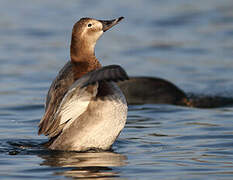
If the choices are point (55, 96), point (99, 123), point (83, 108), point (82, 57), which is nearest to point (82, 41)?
point (82, 57)

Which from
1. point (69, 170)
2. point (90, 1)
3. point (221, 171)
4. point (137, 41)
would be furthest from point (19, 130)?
point (90, 1)

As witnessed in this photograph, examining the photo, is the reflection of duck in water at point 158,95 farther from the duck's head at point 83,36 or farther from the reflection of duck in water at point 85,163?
the reflection of duck in water at point 85,163

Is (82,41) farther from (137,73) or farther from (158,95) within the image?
(137,73)

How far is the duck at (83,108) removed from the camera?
6.75m

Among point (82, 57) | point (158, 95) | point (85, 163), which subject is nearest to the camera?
point (85, 163)

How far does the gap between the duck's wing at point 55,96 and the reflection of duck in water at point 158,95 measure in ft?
10.3

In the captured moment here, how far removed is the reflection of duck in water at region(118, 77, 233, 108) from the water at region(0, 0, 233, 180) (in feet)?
1.23

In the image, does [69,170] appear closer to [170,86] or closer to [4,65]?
[170,86]

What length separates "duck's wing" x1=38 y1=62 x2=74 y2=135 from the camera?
7051 millimetres

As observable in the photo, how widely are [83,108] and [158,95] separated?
364cm

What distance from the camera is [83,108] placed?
22.6 feet

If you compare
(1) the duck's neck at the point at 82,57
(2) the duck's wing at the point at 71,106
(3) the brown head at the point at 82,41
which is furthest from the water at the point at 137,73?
(3) the brown head at the point at 82,41

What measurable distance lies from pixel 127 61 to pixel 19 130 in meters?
5.13

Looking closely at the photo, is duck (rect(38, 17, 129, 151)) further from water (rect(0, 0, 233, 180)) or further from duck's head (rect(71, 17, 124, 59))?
water (rect(0, 0, 233, 180))
